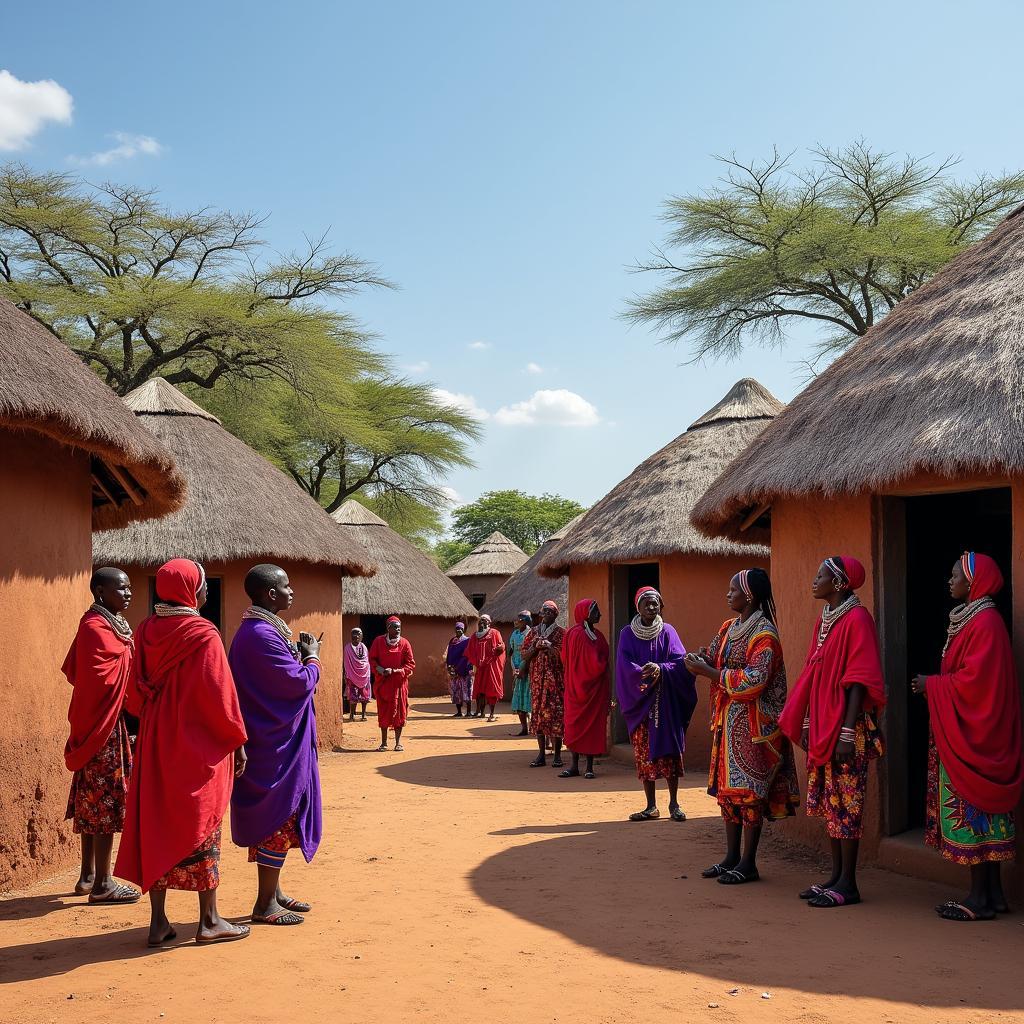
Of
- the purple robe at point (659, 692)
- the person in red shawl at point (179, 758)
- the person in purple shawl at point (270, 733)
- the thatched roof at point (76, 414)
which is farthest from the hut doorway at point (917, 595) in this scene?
the thatched roof at point (76, 414)

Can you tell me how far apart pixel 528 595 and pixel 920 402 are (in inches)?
620

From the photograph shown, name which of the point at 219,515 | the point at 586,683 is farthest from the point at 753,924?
the point at 219,515

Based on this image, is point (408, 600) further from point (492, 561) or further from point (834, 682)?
point (834, 682)

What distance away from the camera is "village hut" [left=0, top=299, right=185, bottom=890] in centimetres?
576

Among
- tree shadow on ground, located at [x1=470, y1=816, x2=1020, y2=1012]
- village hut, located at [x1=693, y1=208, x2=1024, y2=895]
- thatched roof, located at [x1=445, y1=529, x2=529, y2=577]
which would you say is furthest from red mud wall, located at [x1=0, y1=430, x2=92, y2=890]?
thatched roof, located at [x1=445, y1=529, x2=529, y2=577]

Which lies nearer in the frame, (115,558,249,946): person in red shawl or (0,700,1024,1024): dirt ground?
(0,700,1024,1024): dirt ground

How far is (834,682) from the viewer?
17.5 ft

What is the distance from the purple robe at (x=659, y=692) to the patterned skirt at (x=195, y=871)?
3.96 metres

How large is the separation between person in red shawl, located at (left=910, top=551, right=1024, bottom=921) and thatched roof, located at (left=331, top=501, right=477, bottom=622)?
15330mm

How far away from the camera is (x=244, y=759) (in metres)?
4.79

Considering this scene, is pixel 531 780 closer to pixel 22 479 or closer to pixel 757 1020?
pixel 22 479

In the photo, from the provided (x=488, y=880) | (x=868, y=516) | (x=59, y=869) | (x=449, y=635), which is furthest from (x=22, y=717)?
(x=449, y=635)

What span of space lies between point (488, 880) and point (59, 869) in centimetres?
254

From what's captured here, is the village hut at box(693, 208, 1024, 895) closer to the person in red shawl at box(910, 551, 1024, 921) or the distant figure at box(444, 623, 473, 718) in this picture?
the person in red shawl at box(910, 551, 1024, 921)
